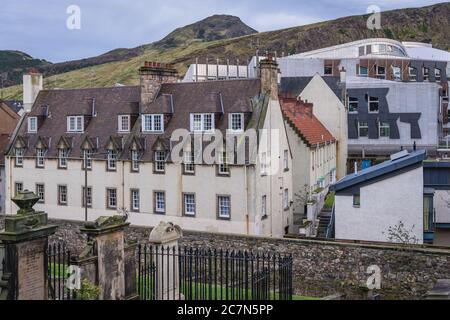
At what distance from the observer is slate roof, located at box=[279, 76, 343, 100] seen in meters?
54.8

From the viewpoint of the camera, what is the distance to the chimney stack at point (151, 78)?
41.1m

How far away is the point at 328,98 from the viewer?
176 ft

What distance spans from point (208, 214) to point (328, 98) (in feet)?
68.5

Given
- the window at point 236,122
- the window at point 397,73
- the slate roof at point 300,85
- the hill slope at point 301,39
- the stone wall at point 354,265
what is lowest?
the stone wall at point 354,265

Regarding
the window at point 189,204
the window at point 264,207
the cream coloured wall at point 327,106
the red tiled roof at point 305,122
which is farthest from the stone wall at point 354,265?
the cream coloured wall at point 327,106

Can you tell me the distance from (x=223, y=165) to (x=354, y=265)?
12502 mm

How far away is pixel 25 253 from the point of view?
49.6ft

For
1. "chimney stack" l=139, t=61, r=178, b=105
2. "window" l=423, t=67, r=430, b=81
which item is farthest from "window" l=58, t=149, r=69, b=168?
"window" l=423, t=67, r=430, b=81

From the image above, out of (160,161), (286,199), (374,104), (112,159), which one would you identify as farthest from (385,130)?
(112,159)

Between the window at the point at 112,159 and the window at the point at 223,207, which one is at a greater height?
the window at the point at 112,159

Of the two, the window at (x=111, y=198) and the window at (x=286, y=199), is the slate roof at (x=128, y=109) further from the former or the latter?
the window at (x=286, y=199)

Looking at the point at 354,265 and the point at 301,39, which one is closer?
the point at 354,265

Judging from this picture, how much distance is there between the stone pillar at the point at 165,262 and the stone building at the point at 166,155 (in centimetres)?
1608

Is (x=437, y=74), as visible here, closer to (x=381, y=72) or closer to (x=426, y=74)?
(x=426, y=74)
